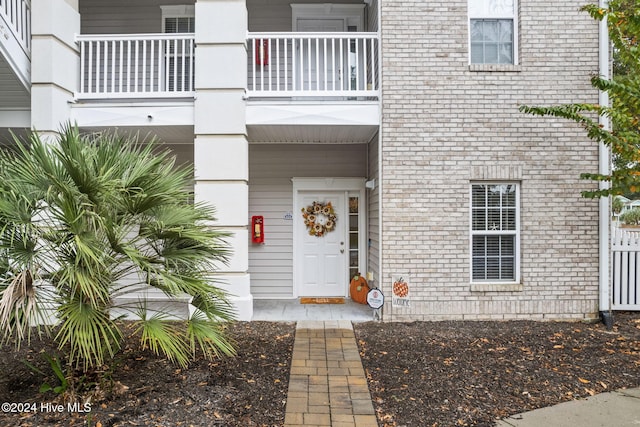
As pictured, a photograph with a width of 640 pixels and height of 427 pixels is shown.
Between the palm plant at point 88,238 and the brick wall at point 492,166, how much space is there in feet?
10.8

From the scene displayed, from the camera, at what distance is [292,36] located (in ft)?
20.0

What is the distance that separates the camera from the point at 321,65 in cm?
753

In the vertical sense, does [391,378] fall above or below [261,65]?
below

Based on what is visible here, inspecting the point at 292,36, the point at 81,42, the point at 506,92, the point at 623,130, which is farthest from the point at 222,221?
the point at 623,130

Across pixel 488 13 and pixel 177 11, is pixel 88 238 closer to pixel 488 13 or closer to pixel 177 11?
pixel 177 11

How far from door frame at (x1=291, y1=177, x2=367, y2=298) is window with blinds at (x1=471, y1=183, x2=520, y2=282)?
2186 mm

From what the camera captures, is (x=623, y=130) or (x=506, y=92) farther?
(x=506, y=92)

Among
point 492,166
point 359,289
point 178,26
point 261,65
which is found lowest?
point 359,289

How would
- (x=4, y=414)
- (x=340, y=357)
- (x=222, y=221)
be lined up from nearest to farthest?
(x=4, y=414)
(x=340, y=357)
(x=222, y=221)

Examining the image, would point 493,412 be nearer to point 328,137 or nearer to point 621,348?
point 621,348

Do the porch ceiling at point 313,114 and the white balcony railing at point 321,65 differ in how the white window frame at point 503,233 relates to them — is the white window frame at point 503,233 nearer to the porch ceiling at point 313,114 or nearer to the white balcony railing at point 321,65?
the porch ceiling at point 313,114

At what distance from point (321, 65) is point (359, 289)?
431 centimetres

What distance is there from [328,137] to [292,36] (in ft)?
6.00

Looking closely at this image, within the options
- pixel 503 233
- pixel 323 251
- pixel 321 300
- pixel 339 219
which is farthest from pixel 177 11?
pixel 503 233
